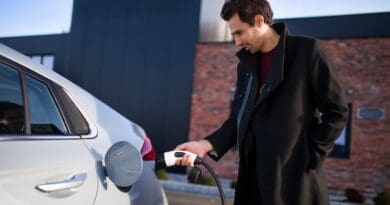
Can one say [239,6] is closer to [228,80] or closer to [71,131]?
[71,131]

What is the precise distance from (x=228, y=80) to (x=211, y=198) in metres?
4.71

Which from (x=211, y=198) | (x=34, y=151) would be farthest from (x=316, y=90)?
(x=211, y=198)

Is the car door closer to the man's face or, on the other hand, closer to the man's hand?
the man's hand

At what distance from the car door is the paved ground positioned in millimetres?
6662

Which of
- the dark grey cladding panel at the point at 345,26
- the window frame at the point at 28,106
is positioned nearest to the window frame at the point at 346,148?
the dark grey cladding panel at the point at 345,26

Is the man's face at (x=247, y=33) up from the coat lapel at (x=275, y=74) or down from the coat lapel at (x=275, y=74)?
up

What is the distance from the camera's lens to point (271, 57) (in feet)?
8.45

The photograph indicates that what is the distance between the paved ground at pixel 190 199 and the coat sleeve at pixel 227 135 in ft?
19.7

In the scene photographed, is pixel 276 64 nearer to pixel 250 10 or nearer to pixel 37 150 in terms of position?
pixel 250 10

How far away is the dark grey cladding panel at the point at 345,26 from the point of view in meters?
12.5

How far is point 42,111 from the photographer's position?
2.17 meters

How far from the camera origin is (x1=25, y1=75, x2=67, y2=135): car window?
2.10m

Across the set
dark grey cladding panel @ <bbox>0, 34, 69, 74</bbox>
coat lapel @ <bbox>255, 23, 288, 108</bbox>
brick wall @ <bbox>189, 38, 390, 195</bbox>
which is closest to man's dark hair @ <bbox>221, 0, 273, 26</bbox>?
coat lapel @ <bbox>255, 23, 288, 108</bbox>

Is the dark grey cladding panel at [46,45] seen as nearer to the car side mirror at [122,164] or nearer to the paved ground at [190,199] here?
the paved ground at [190,199]
